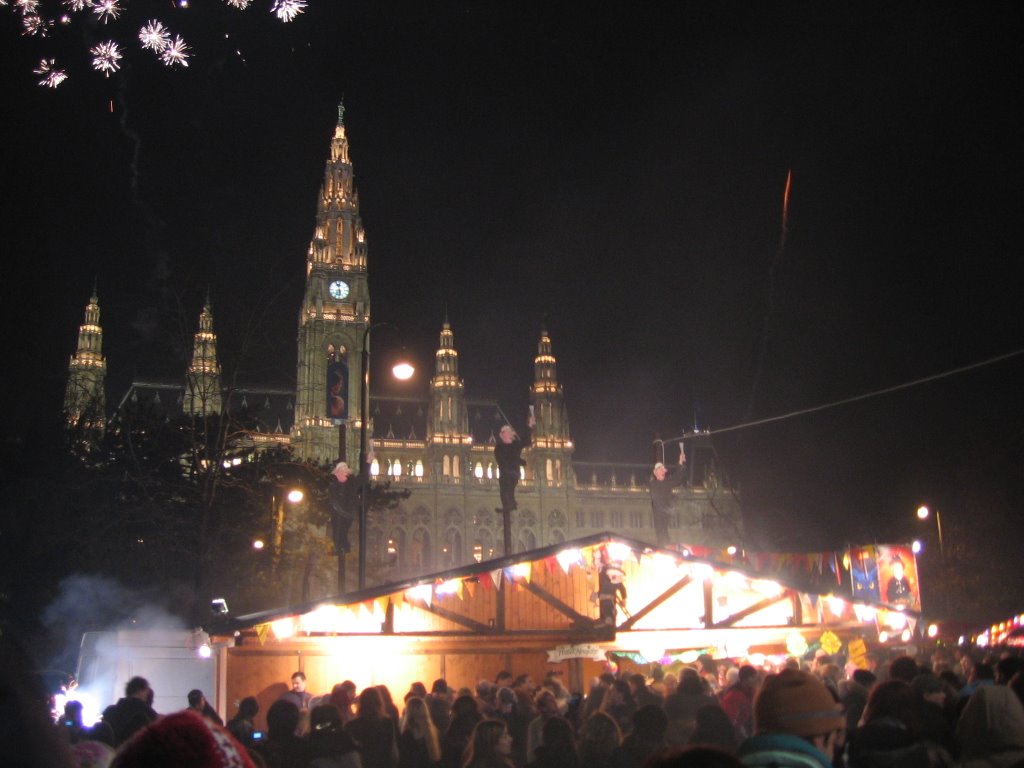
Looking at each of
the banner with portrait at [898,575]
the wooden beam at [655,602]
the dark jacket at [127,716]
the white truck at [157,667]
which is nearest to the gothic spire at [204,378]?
the white truck at [157,667]

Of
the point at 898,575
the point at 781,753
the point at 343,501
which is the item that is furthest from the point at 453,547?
the point at 781,753

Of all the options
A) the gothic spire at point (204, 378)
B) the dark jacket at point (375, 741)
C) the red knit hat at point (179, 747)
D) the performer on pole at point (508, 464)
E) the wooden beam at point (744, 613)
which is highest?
the gothic spire at point (204, 378)

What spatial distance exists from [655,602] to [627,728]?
5.82 meters

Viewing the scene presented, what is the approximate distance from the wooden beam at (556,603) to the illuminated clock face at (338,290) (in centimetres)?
7887

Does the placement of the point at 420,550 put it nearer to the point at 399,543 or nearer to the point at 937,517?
the point at 399,543

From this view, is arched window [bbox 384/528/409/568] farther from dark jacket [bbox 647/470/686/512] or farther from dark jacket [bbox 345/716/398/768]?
dark jacket [bbox 345/716/398/768]

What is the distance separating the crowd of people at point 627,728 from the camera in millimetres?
2490

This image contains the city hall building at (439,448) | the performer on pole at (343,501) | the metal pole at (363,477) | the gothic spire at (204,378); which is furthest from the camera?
the city hall building at (439,448)

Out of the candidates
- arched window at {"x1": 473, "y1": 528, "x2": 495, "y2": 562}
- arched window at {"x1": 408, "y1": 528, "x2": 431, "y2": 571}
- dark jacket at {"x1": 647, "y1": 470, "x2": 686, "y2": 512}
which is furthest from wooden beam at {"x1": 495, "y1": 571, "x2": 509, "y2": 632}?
arched window at {"x1": 473, "y1": 528, "x2": 495, "y2": 562}

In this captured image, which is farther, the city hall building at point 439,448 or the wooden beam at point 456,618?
the city hall building at point 439,448

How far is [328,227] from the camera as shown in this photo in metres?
93.1

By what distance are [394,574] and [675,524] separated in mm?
31617

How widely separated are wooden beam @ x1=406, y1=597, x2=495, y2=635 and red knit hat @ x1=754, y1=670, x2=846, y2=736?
1048 centimetres

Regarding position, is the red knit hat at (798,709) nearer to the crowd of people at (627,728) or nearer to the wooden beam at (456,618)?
the crowd of people at (627,728)
